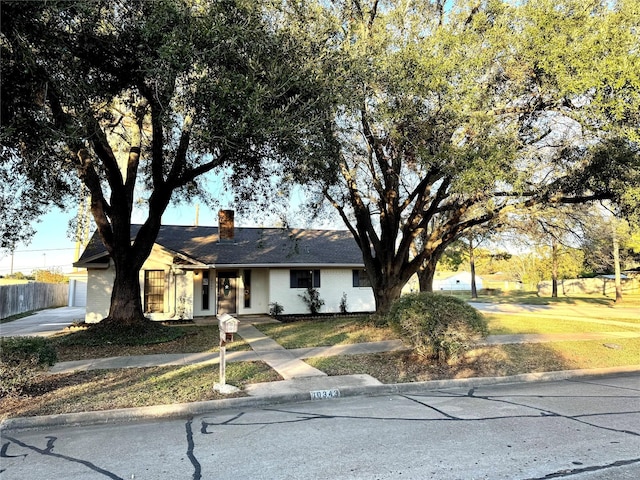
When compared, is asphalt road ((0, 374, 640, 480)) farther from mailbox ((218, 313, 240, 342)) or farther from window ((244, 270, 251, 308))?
window ((244, 270, 251, 308))

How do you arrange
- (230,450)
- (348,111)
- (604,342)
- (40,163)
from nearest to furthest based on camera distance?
(230,450), (40,163), (348,111), (604,342)

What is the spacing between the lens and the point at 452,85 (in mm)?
9828

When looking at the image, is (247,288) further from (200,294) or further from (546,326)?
(546,326)

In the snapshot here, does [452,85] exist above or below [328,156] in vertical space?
above

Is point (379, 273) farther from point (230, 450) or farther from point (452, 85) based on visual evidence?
point (230, 450)

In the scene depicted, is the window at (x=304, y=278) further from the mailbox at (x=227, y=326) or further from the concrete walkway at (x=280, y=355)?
the mailbox at (x=227, y=326)

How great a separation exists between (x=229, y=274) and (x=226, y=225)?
8.59 ft

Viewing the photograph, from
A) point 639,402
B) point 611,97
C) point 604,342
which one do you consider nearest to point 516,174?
point 611,97

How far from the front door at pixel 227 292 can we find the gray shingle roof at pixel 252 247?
1.01 metres

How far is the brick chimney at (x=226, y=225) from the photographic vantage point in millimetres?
21750

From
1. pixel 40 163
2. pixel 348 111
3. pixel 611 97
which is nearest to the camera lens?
pixel 611 97

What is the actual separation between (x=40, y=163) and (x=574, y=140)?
12.2m

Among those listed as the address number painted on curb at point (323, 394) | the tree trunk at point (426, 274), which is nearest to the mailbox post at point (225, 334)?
the address number painted on curb at point (323, 394)

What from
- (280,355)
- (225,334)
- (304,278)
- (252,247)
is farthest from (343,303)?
(225,334)
